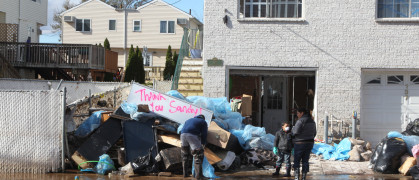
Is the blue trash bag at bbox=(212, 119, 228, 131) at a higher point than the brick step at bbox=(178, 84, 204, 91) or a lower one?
lower

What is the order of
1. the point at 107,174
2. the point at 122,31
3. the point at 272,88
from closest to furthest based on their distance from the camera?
1. the point at 107,174
2. the point at 272,88
3. the point at 122,31

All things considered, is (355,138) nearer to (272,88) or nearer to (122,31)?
(272,88)

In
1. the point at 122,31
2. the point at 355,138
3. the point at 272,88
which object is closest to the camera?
the point at 355,138

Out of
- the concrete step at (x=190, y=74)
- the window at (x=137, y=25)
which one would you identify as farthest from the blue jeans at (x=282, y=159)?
the window at (x=137, y=25)

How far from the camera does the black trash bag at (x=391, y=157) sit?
10.8 meters

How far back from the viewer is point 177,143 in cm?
1061

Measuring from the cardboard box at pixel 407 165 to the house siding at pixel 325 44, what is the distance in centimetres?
311


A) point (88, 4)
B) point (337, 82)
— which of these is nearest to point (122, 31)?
point (88, 4)

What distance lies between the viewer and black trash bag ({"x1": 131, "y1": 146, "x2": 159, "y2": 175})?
10.2m

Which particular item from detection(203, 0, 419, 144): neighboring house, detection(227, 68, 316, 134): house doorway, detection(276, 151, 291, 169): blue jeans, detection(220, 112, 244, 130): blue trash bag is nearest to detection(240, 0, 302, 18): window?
detection(203, 0, 419, 144): neighboring house

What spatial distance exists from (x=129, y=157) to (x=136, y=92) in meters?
1.53

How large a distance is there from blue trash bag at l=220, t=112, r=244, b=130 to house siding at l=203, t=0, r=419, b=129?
1.65 meters

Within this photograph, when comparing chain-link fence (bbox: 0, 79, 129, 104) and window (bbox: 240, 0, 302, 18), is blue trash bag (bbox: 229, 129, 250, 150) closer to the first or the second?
window (bbox: 240, 0, 302, 18)

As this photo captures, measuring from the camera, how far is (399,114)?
1396 centimetres
